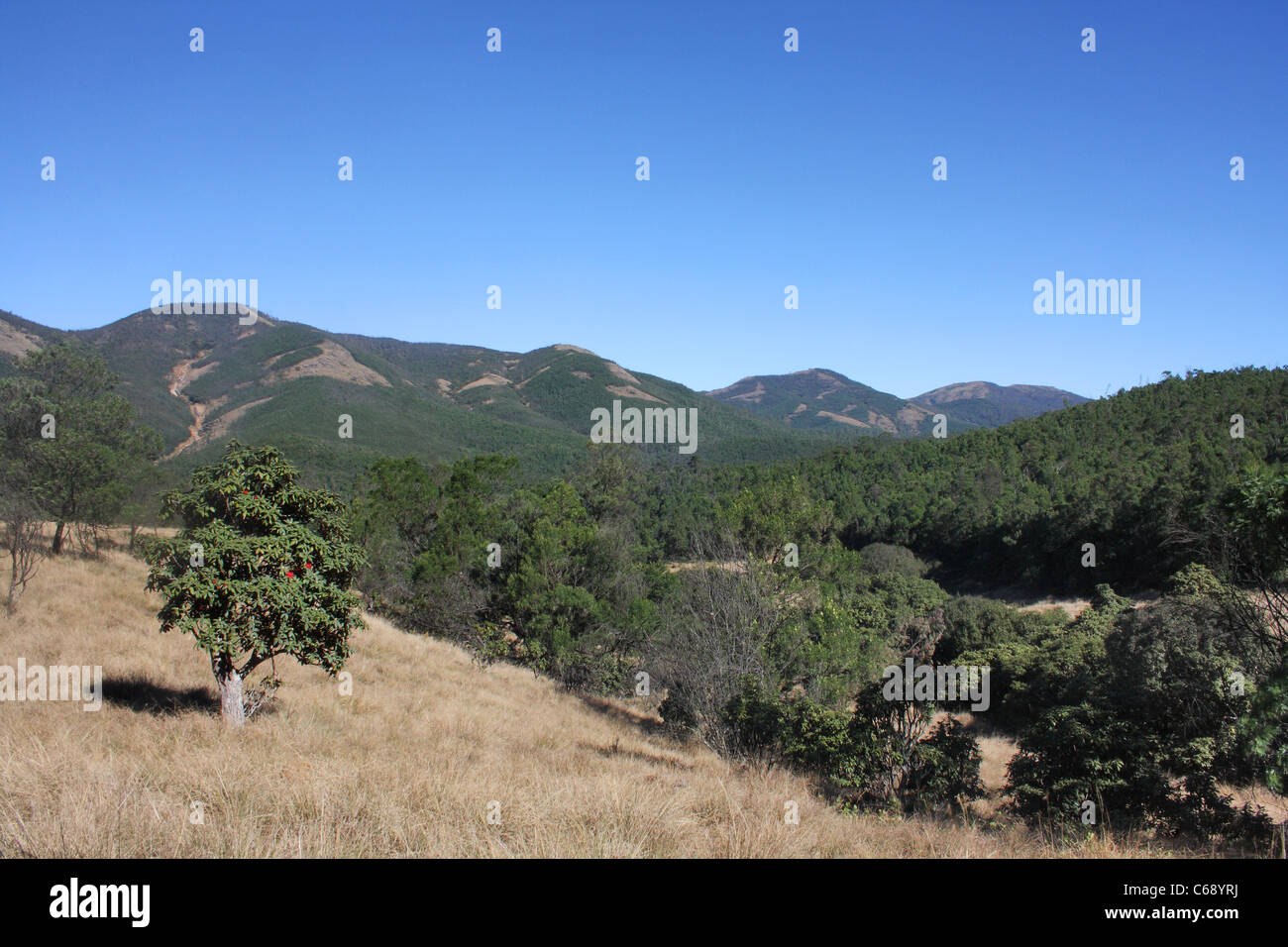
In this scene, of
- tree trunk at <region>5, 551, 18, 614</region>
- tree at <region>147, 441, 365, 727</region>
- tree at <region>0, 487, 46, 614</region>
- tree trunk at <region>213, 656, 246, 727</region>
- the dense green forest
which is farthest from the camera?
tree at <region>0, 487, 46, 614</region>

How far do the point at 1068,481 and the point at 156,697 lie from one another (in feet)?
204

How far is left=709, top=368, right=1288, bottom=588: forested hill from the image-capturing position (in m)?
45.1

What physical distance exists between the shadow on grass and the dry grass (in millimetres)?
34

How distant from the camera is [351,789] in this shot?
16.4 feet

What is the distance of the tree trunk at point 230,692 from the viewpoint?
830 centimetres

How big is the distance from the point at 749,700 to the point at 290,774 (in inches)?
367

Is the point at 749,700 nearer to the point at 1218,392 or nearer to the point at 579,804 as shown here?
the point at 579,804

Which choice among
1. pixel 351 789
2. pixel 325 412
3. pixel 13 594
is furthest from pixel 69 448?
pixel 325 412

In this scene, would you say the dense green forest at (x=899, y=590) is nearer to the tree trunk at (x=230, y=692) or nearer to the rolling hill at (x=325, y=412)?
the tree trunk at (x=230, y=692)

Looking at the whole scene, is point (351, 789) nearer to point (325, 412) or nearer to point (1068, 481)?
point (1068, 481)

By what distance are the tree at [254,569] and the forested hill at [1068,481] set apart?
36950 mm

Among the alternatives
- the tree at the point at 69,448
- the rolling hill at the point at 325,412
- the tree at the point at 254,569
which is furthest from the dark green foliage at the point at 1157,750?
the rolling hill at the point at 325,412

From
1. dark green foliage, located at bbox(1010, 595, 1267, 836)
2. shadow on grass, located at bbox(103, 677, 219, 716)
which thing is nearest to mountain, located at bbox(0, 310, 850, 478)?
shadow on grass, located at bbox(103, 677, 219, 716)

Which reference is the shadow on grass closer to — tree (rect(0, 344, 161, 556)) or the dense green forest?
the dense green forest
